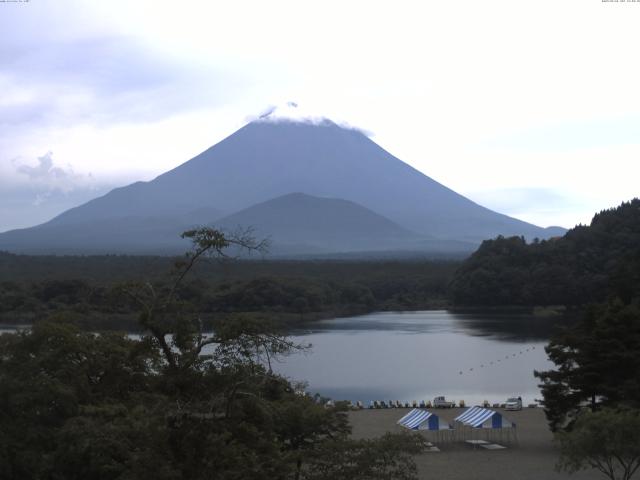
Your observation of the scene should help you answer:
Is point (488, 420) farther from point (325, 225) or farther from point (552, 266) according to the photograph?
point (325, 225)

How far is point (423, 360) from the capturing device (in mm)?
26703

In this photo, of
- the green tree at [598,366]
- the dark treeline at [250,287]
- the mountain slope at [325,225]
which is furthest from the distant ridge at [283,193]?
the green tree at [598,366]

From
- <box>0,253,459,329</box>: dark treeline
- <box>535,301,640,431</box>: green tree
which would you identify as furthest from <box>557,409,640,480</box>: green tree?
<box>0,253,459,329</box>: dark treeline

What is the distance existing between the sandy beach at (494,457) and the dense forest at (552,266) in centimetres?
2673

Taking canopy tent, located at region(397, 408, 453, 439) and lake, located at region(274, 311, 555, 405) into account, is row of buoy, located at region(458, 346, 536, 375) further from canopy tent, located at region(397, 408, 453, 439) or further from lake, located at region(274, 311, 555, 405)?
canopy tent, located at region(397, 408, 453, 439)

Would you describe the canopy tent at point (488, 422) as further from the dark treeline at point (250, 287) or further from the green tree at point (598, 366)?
the dark treeline at point (250, 287)

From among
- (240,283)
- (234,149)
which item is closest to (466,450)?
(240,283)

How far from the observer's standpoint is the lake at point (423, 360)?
21.0 m

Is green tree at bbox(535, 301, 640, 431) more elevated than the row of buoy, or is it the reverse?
green tree at bbox(535, 301, 640, 431)

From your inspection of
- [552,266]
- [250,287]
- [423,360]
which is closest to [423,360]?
[423,360]

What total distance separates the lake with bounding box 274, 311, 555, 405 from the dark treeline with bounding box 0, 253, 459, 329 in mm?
4587

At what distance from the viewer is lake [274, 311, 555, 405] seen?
21047 mm

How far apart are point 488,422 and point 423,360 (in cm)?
1332

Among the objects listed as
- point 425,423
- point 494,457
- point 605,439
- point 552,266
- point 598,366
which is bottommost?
point 494,457
